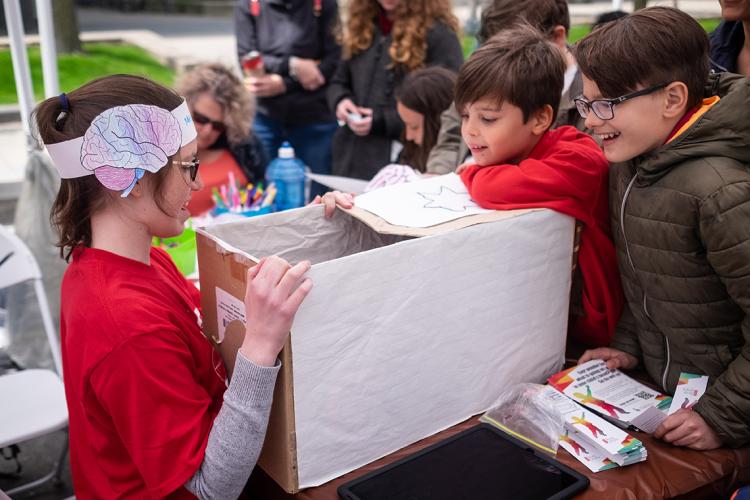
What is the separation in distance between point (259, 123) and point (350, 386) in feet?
9.29

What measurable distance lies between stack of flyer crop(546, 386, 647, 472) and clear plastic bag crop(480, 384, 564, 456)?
0.02 meters

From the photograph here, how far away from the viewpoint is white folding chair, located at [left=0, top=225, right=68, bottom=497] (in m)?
2.12

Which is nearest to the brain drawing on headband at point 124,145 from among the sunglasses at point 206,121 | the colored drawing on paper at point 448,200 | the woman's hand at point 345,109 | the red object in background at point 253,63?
the colored drawing on paper at point 448,200

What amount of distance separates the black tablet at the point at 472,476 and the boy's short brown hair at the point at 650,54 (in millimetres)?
709

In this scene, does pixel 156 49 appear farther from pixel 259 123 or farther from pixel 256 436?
pixel 256 436

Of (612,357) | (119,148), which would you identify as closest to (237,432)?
(119,148)

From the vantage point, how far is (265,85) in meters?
3.64

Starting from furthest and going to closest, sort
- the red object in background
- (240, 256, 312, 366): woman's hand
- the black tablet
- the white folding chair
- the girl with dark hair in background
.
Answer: the red object in background, the girl with dark hair in background, the white folding chair, the black tablet, (240, 256, 312, 366): woman's hand

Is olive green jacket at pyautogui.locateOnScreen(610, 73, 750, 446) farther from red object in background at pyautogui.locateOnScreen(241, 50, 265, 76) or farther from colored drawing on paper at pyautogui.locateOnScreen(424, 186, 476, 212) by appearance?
red object in background at pyautogui.locateOnScreen(241, 50, 265, 76)

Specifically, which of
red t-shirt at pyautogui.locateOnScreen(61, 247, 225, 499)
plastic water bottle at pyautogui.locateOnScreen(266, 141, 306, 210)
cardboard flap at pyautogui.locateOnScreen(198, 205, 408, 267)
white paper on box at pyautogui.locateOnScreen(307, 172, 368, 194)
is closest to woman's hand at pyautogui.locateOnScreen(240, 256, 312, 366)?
red t-shirt at pyautogui.locateOnScreen(61, 247, 225, 499)

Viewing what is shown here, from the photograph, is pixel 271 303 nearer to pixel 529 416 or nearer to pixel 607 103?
pixel 529 416

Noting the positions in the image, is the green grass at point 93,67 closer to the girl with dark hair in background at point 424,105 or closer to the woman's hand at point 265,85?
the woman's hand at point 265,85

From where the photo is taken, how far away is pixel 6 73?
830 cm

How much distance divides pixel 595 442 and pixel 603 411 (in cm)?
11
